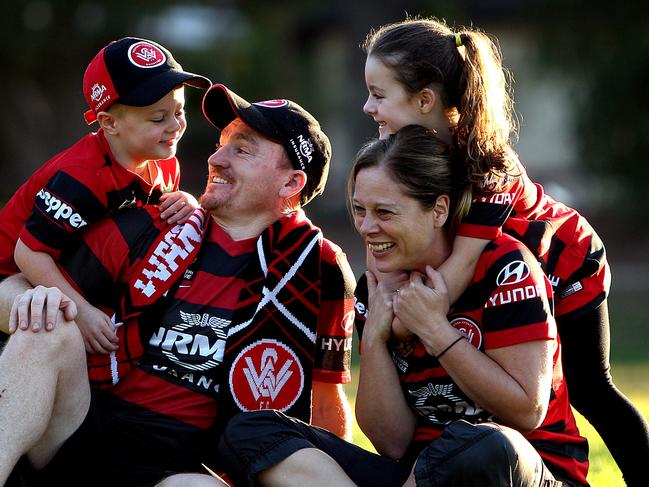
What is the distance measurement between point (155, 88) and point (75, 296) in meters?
1.02

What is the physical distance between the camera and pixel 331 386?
440cm

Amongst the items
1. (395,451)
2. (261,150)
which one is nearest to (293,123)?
(261,150)

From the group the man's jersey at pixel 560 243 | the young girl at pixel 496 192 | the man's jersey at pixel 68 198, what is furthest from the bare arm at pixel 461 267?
the man's jersey at pixel 68 198

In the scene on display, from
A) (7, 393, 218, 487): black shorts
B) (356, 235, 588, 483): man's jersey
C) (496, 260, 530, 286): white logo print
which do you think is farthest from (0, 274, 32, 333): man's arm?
(496, 260, 530, 286): white logo print

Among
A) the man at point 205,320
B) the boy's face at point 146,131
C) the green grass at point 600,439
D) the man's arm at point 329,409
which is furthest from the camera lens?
the green grass at point 600,439

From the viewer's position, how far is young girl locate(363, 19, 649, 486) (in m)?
4.06

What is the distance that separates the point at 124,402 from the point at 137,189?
38.6 inches

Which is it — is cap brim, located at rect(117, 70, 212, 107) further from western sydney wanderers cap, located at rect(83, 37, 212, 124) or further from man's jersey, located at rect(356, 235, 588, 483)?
man's jersey, located at rect(356, 235, 588, 483)

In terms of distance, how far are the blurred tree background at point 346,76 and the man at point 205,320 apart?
1080 cm

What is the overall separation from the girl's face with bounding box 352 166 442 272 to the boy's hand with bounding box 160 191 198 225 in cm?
77

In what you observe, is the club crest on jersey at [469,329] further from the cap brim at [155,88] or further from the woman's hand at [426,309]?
the cap brim at [155,88]

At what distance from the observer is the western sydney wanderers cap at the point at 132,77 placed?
4.61 metres

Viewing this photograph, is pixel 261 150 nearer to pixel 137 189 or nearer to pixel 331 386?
pixel 137 189

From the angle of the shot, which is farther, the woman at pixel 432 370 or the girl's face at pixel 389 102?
the girl's face at pixel 389 102
